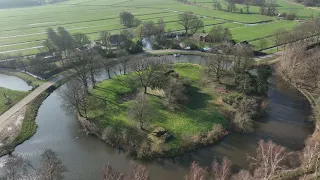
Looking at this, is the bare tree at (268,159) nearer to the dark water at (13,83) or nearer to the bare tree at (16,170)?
the bare tree at (16,170)

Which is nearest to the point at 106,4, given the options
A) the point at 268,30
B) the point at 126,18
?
the point at 126,18

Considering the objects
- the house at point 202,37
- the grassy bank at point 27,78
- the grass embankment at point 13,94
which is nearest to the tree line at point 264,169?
the grass embankment at point 13,94

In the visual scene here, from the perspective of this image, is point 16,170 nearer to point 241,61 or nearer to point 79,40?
point 241,61

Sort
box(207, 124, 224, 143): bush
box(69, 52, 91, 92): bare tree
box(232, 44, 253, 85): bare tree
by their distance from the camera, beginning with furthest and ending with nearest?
box(232, 44, 253, 85): bare tree
box(69, 52, 91, 92): bare tree
box(207, 124, 224, 143): bush

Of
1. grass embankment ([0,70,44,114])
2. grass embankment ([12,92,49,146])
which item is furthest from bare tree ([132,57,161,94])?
grass embankment ([0,70,44,114])

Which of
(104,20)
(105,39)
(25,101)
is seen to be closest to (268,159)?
(25,101)

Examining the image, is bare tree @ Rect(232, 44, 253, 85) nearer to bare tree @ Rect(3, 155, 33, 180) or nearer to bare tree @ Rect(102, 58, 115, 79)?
bare tree @ Rect(102, 58, 115, 79)
